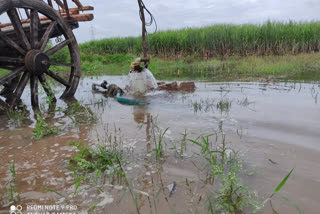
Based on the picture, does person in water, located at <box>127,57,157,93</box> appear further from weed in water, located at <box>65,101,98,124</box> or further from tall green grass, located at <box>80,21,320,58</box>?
tall green grass, located at <box>80,21,320,58</box>

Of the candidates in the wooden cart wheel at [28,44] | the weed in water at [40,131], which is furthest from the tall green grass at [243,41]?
the weed in water at [40,131]

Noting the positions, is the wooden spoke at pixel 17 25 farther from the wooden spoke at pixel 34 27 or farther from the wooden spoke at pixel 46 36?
the wooden spoke at pixel 46 36

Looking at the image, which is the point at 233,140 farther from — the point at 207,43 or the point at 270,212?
the point at 207,43

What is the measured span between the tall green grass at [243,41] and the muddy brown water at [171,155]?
8.45 meters

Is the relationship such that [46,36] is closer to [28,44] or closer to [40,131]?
[28,44]

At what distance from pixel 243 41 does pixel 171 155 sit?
11025mm

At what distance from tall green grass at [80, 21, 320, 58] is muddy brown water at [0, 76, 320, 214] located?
8.45 metres

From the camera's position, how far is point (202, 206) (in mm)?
1534

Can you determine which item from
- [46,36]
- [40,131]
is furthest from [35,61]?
[40,131]

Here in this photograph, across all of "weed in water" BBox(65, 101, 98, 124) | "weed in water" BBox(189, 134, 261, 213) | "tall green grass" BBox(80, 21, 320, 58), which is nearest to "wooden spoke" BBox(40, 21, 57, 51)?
"weed in water" BBox(65, 101, 98, 124)

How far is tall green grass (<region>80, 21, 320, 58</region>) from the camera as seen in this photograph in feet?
37.9

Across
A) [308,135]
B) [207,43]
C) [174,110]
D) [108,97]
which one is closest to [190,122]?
[174,110]

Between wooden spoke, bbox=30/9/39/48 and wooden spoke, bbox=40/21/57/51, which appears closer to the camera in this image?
wooden spoke, bbox=30/9/39/48

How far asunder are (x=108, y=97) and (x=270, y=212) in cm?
437
